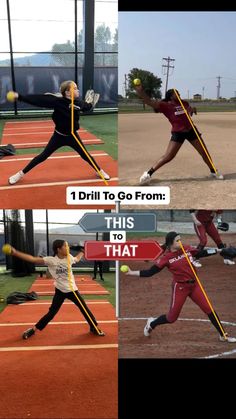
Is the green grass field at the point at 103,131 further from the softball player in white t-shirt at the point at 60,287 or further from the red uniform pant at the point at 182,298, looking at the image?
the red uniform pant at the point at 182,298

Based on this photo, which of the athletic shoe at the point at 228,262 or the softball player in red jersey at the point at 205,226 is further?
the athletic shoe at the point at 228,262

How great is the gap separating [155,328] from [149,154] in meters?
1.12

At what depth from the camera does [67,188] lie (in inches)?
100

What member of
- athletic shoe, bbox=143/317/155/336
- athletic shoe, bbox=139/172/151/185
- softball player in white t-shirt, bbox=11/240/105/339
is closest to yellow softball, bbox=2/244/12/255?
softball player in white t-shirt, bbox=11/240/105/339

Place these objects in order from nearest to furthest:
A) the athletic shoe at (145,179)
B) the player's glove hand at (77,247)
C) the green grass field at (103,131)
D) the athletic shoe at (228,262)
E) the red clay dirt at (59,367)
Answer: the red clay dirt at (59,367)
the athletic shoe at (145,179)
the player's glove hand at (77,247)
the green grass field at (103,131)
the athletic shoe at (228,262)

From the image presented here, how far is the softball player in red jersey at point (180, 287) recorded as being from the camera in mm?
2756

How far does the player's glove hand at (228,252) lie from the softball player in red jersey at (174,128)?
47 cm

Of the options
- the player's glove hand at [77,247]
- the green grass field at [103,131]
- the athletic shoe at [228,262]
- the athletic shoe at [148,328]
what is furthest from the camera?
the athletic shoe at [228,262]

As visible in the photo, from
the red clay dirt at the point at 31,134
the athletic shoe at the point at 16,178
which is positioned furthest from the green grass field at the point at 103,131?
the athletic shoe at the point at 16,178

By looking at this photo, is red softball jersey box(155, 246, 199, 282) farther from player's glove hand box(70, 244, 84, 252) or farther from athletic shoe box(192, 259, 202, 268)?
player's glove hand box(70, 244, 84, 252)

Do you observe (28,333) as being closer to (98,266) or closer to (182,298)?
(98,266)

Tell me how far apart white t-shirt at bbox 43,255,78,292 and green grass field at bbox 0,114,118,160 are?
2.22ft

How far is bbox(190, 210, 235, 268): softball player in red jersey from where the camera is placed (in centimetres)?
270

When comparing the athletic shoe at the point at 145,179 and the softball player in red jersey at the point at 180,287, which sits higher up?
the athletic shoe at the point at 145,179
